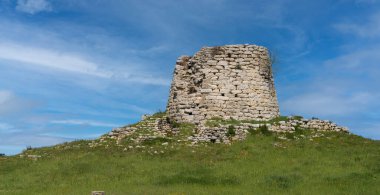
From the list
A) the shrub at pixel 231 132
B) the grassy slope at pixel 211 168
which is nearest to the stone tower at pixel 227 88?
the shrub at pixel 231 132

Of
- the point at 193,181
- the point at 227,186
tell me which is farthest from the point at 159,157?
the point at 227,186

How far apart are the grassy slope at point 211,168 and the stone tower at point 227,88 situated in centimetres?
402

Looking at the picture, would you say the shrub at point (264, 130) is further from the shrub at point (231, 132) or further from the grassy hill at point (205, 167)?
the shrub at point (231, 132)

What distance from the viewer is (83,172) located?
23.0 meters

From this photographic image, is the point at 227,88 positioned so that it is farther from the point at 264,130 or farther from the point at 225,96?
the point at 264,130

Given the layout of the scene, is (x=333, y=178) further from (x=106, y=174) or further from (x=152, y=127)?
(x=152, y=127)

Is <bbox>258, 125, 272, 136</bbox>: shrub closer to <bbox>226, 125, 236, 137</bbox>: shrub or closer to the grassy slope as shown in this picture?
the grassy slope

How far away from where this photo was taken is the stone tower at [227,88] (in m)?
32.3

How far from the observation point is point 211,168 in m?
22.4

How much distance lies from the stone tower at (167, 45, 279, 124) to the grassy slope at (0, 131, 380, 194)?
4.02 meters

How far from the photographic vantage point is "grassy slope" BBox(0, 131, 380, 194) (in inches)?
728

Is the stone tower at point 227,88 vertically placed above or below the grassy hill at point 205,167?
above

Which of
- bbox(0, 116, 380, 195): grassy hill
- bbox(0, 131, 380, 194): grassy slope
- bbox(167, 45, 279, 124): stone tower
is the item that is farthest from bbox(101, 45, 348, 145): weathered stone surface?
bbox(0, 131, 380, 194): grassy slope

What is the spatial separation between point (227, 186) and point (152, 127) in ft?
47.6
